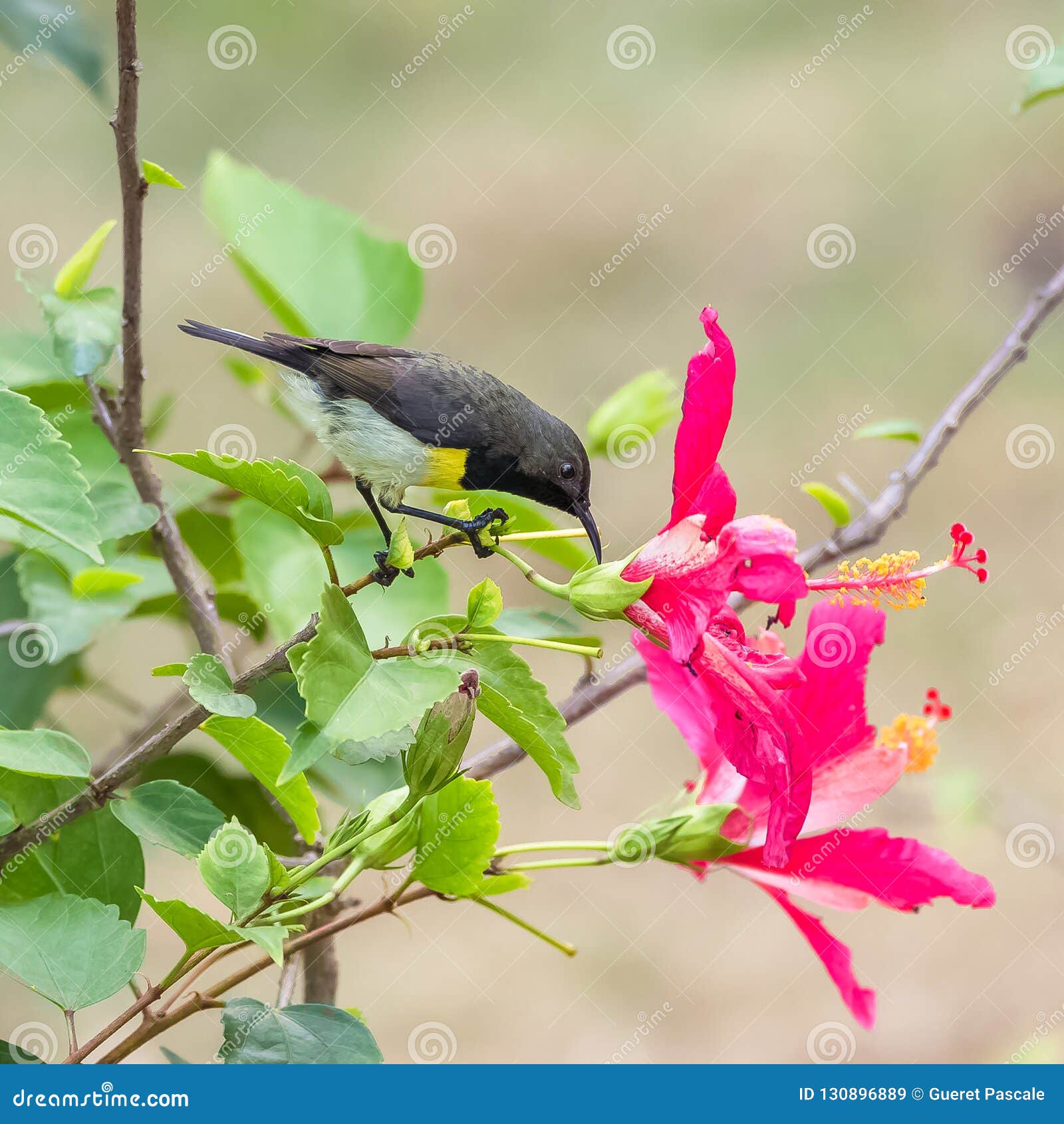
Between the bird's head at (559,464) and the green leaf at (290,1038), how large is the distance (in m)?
0.48

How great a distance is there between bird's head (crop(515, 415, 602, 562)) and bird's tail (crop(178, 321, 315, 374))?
8.0 inches

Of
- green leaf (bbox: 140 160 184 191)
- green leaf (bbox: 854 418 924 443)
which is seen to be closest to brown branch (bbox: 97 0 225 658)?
green leaf (bbox: 140 160 184 191)

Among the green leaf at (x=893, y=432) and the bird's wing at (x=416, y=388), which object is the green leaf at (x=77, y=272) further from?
the green leaf at (x=893, y=432)

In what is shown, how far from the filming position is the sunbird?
34.5 inches

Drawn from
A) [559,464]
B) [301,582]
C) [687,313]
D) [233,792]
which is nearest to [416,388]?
[559,464]

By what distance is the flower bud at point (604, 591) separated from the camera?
0.50m

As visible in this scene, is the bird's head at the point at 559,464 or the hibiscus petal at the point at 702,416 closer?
the hibiscus petal at the point at 702,416

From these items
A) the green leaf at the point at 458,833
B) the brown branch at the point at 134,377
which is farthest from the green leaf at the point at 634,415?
the green leaf at the point at 458,833

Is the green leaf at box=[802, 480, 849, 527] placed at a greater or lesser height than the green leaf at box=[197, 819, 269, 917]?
greater

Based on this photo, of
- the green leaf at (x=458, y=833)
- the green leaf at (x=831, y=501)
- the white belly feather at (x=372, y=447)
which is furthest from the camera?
the white belly feather at (x=372, y=447)

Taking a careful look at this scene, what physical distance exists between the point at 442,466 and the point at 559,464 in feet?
0.31

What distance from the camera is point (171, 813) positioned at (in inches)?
21.3

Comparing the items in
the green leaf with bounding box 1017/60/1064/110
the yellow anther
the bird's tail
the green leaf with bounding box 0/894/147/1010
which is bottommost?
the green leaf with bounding box 0/894/147/1010

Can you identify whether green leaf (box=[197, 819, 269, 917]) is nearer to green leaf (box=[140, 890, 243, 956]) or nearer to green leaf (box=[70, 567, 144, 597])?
green leaf (box=[140, 890, 243, 956])
